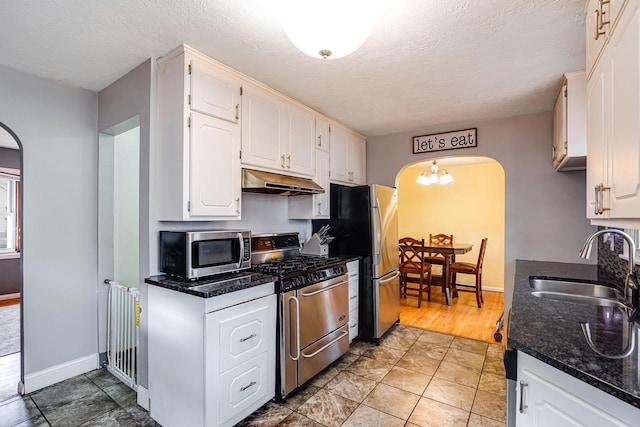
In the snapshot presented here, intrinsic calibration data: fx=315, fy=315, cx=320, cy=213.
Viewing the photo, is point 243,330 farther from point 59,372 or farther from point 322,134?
point 322,134

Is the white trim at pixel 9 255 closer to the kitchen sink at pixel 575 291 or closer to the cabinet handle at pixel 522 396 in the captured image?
the cabinet handle at pixel 522 396

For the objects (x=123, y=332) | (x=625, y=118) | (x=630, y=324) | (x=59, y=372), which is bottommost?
(x=59, y=372)

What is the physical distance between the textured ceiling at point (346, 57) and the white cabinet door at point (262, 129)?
158 millimetres

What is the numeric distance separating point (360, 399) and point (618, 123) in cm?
212

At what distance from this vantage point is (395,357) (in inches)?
114

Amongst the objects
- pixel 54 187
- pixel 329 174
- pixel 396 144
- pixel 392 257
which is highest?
pixel 396 144

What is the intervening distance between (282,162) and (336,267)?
1.04 m

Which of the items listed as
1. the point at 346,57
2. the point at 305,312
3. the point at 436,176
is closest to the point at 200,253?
the point at 305,312

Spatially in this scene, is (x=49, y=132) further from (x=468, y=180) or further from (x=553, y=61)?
(x=468, y=180)

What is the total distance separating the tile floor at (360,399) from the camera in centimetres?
200

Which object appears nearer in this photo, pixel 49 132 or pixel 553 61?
pixel 553 61

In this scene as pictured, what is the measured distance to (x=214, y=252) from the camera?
6.95ft

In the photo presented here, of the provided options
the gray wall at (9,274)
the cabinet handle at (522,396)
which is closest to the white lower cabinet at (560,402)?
the cabinet handle at (522,396)

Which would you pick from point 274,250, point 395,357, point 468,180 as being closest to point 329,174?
point 274,250
